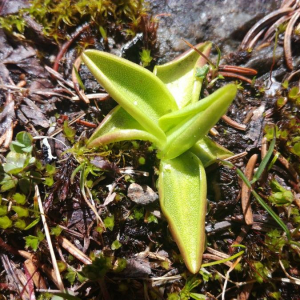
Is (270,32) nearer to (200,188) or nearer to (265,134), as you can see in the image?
(265,134)

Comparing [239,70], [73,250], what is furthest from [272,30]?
[73,250]

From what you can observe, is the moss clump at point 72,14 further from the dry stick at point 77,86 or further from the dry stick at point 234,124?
the dry stick at point 234,124

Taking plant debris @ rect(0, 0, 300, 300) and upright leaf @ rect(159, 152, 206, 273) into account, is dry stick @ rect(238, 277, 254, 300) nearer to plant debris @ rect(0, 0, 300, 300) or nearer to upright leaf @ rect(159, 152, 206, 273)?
plant debris @ rect(0, 0, 300, 300)

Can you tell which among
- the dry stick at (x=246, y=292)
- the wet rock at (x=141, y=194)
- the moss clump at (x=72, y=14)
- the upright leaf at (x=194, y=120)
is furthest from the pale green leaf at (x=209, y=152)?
the moss clump at (x=72, y=14)

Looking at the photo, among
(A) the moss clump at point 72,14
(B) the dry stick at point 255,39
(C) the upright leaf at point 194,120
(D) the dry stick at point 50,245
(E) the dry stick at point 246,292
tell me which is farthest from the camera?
(B) the dry stick at point 255,39

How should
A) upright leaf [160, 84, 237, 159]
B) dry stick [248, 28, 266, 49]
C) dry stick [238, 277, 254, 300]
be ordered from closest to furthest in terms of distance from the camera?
upright leaf [160, 84, 237, 159], dry stick [238, 277, 254, 300], dry stick [248, 28, 266, 49]

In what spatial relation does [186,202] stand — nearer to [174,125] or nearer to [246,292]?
[174,125]

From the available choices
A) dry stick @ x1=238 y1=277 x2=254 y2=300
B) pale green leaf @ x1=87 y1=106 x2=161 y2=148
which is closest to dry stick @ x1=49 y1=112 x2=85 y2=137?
pale green leaf @ x1=87 y1=106 x2=161 y2=148
